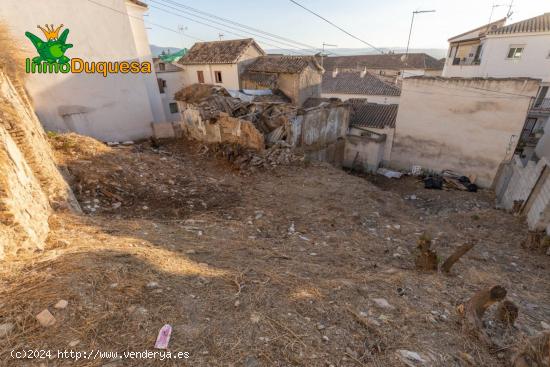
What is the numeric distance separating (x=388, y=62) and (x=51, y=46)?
1286 inches

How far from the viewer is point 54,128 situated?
33.9ft

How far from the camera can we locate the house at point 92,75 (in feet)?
30.3

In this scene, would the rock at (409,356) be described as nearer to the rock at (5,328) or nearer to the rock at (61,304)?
the rock at (61,304)

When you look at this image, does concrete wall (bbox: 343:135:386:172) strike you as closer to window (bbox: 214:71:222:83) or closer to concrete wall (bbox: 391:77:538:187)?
concrete wall (bbox: 391:77:538:187)

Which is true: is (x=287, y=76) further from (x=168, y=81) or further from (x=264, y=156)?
(x=264, y=156)

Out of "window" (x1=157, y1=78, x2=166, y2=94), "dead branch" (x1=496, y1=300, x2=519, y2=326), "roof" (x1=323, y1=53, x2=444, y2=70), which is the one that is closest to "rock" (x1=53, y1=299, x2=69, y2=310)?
"dead branch" (x1=496, y1=300, x2=519, y2=326)

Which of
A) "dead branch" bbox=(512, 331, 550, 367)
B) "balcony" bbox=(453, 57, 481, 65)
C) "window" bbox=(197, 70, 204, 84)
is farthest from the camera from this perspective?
"window" bbox=(197, 70, 204, 84)

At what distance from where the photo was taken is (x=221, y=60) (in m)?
18.8

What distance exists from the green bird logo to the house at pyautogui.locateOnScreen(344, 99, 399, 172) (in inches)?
498

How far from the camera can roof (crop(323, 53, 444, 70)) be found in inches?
1136

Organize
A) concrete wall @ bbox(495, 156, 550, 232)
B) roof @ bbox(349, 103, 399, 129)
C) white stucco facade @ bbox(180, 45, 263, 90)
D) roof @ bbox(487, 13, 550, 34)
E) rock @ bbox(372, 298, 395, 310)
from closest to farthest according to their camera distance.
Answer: rock @ bbox(372, 298, 395, 310)
concrete wall @ bbox(495, 156, 550, 232)
roof @ bbox(349, 103, 399, 129)
roof @ bbox(487, 13, 550, 34)
white stucco facade @ bbox(180, 45, 263, 90)

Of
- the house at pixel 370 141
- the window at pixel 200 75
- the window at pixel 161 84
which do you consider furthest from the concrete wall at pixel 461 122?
the window at pixel 161 84

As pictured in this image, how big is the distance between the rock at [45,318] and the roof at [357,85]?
2385cm

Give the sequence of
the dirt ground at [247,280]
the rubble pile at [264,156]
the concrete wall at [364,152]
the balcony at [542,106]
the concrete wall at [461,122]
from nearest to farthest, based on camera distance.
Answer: the dirt ground at [247,280], the rubble pile at [264,156], the concrete wall at [461,122], the concrete wall at [364,152], the balcony at [542,106]
